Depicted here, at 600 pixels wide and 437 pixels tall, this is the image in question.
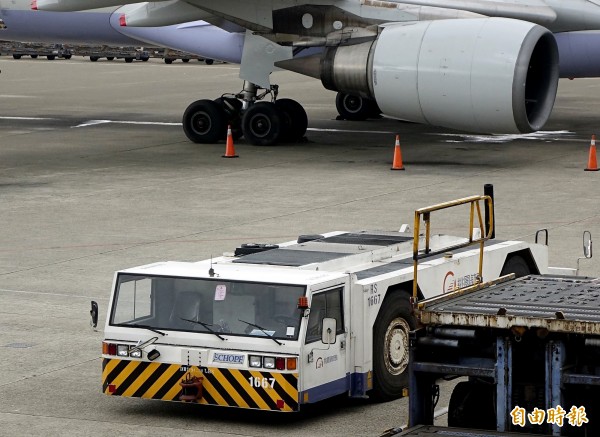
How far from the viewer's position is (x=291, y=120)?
85.1 feet

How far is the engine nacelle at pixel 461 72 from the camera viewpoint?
21609 mm

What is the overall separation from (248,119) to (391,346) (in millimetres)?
15382

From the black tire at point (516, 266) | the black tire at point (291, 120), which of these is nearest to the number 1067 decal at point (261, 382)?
the black tire at point (516, 266)

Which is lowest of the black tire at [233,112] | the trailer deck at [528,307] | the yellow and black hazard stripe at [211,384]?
the yellow and black hazard stripe at [211,384]

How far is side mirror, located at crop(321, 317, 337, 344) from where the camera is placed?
9.68 m

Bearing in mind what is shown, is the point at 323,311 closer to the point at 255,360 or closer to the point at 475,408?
the point at 255,360

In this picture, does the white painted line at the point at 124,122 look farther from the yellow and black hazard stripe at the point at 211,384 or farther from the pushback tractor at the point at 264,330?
the yellow and black hazard stripe at the point at 211,384

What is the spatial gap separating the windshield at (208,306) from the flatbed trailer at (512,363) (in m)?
1.31

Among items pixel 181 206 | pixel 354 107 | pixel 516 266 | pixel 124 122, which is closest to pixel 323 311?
pixel 516 266

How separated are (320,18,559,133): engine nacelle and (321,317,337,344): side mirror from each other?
12.4 meters

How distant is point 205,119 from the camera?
85.7 feet

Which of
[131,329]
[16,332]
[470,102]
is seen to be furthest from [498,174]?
[131,329]

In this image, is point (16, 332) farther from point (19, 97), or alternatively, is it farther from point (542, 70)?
point (19, 97)

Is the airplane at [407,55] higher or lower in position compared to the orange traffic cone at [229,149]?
higher
